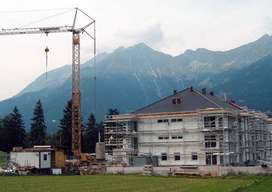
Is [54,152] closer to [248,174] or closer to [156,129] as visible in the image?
[156,129]

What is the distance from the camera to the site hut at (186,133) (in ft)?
250

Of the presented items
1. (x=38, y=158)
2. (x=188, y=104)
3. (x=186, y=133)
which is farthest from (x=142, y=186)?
(x=188, y=104)

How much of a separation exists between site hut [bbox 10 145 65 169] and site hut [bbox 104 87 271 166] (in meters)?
10.7

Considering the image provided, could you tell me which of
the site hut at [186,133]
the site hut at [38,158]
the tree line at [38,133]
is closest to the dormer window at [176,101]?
the site hut at [186,133]

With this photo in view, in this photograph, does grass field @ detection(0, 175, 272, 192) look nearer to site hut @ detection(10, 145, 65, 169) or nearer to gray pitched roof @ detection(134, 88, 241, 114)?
site hut @ detection(10, 145, 65, 169)

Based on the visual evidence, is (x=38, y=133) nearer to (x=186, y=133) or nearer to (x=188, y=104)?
(x=188, y=104)

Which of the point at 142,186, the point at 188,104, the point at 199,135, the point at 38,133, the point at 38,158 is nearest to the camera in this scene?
the point at 142,186

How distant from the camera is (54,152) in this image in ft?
245

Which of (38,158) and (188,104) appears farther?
(188,104)

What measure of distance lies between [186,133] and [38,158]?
19.9 metres

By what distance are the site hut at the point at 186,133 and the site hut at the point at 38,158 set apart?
10.7 m

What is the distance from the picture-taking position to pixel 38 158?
7238 centimetres

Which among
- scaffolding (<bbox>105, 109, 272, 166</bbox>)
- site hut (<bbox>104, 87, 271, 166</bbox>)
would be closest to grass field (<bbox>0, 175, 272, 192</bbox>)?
scaffolding (<bbox>105, 109, 272, 166</bbox>)

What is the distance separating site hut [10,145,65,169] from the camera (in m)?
72.4
